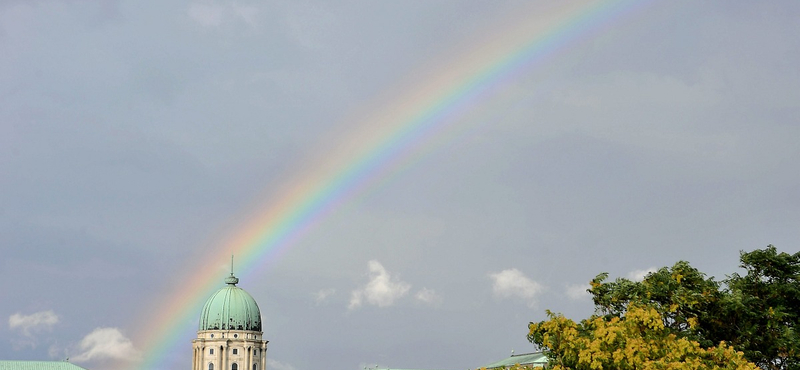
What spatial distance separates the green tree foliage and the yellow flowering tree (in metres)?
3.34

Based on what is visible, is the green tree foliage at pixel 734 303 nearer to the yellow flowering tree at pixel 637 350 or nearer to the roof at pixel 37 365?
the yellow flowering tree at pixel 637 350

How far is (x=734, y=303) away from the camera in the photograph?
5806 centimetres

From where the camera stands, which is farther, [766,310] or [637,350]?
[766,310]

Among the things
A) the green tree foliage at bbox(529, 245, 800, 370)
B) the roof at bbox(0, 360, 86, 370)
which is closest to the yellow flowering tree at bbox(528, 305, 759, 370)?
the green tree foliage at bbox(529, 245, 800, 370)

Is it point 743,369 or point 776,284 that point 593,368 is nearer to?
point 743,369

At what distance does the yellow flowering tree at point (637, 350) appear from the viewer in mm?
49719

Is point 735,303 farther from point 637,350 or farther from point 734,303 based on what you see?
point 637,350

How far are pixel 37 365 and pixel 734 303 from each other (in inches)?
5177

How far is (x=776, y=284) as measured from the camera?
202 ft

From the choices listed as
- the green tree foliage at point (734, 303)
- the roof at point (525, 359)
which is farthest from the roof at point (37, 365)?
the green tree foliage at point (734, 303)

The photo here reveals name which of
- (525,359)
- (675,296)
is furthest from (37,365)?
(675,296)

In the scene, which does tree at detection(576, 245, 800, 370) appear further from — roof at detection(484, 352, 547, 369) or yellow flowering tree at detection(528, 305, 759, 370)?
roof at detection(484, 352, 547, 369)

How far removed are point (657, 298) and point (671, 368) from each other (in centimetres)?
1190

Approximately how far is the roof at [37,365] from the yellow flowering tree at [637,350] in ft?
404
